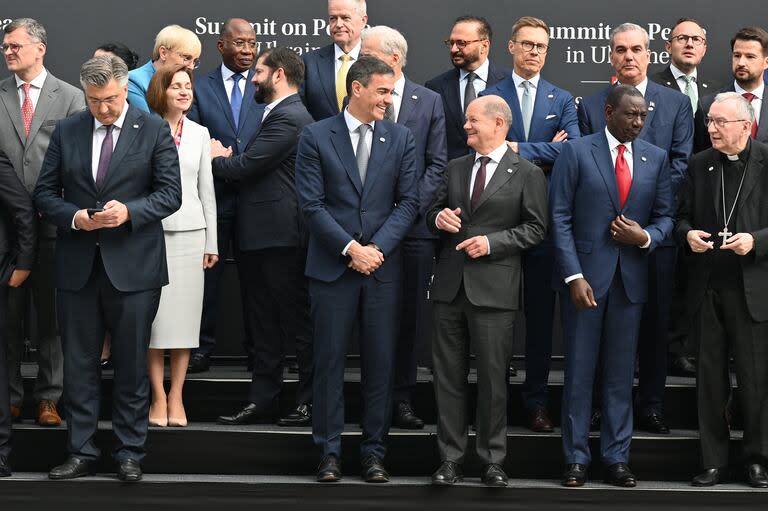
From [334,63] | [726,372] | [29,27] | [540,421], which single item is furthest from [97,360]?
[726,372]

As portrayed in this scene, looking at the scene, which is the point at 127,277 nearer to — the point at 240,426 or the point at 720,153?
the point at 240,426

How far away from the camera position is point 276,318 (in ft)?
22.0

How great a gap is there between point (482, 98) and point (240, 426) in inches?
79.1

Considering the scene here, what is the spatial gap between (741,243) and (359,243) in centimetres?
174

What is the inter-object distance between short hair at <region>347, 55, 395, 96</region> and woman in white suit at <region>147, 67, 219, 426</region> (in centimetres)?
92

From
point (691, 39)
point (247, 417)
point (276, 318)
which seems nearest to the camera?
point (247, 417)

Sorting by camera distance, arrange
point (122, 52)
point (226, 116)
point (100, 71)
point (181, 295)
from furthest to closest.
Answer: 1. point (122, 52)
2. point (226, 116)
3. point (181, 295)
4. point (100, 71)

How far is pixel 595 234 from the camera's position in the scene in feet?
20.1

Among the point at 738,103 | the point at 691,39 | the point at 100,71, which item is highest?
the point at 691,39

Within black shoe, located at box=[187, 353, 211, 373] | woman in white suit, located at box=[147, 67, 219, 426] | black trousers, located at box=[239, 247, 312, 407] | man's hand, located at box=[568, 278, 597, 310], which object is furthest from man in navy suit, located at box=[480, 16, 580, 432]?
black shoe, located at box=[187, 353, 211, 373]

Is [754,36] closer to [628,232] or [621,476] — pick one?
[628,232]

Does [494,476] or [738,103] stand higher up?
[738,103]

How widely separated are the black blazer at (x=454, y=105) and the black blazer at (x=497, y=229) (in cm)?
66

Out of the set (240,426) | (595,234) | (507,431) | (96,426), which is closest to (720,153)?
(595,234)
